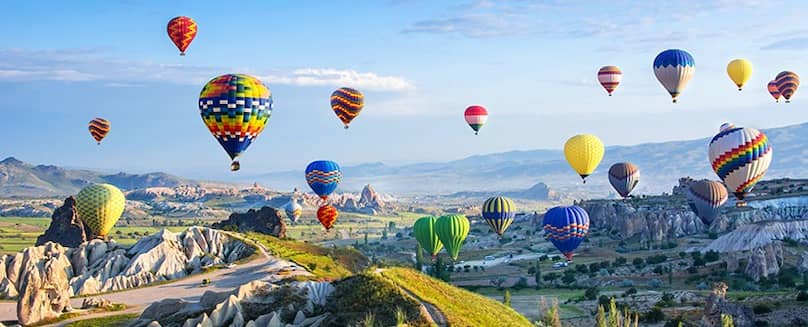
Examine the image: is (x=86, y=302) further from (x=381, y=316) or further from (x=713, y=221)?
(x=713, y=221)

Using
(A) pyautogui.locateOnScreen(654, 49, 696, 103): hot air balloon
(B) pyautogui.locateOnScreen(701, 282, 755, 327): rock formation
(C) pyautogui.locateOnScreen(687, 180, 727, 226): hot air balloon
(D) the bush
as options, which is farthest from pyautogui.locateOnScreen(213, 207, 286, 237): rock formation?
(B) pyautogui.locateOnScreen(701, 282, 755, 327): rock formation

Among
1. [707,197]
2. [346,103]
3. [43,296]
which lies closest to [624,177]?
[707,197]

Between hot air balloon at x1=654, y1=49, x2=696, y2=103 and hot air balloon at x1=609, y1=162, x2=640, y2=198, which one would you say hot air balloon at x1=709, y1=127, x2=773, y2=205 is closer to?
hot air balloon at x1=654, y1=49, x2=696, y2=103

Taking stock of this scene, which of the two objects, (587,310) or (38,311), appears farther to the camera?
(587,310)

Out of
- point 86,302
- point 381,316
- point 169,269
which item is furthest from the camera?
point 169,269

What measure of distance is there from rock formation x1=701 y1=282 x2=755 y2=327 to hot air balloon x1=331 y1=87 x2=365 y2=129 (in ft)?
199

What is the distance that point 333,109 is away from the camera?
124 m

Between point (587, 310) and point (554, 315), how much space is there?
1873 inches

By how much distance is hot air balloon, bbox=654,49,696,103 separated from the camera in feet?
374

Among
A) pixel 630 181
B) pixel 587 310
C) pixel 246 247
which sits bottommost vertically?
pixel 587 310

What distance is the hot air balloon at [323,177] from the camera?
124 metres

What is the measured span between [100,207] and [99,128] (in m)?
62.5

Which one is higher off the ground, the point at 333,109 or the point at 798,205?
the point at 333,109

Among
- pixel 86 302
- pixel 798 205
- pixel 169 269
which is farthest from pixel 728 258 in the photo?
pixel 86 302
